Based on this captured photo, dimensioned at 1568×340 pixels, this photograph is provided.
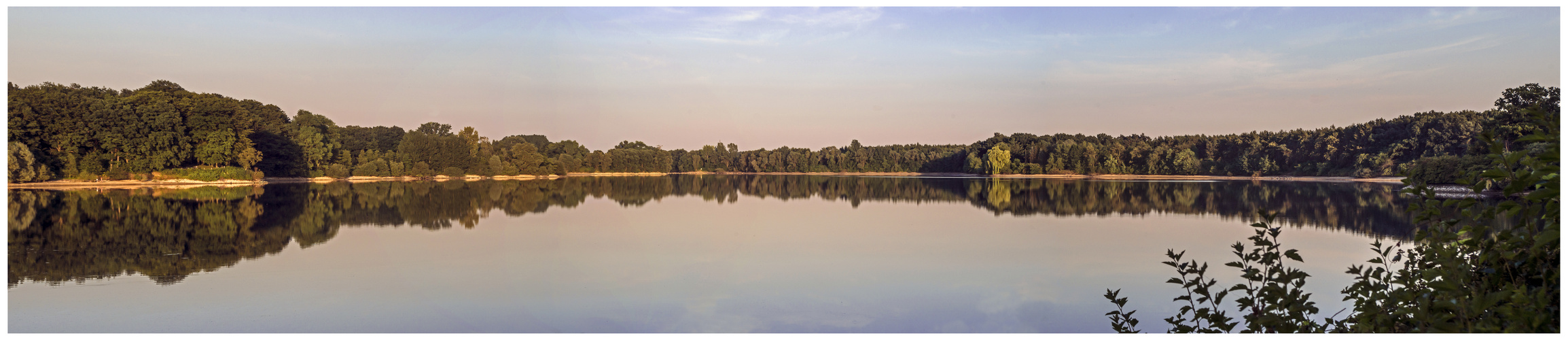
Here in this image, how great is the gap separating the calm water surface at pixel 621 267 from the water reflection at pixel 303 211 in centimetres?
13

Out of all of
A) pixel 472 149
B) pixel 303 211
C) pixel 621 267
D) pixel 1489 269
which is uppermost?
pixel 472 149

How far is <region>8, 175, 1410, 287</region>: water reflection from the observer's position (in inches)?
467

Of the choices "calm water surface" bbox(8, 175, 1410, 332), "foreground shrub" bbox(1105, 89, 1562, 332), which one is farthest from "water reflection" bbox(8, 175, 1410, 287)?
"foreground shrub" bbox(1105, 89, 1562, 332)

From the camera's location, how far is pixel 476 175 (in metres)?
79.4

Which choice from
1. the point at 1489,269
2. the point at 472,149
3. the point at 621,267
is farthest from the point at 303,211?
the point at 472,149

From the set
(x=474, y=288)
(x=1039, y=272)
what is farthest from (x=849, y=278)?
(x=474, y=288)

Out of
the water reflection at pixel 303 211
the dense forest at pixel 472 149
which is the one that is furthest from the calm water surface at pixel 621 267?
the dense forest at pixel 472 149

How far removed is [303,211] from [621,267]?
16.1 m

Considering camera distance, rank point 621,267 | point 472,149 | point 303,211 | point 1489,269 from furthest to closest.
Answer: point 472,149
point 303,211
point 621,267
point 1489,269

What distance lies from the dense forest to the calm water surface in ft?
24.8

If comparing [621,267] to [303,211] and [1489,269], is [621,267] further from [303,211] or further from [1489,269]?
[303,211]

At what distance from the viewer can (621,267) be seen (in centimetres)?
1146

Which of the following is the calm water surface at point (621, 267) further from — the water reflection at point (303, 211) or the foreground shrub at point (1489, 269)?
the foreground shrub at point (1489, 269)

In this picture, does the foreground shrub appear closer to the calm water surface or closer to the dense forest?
the calm water surface
